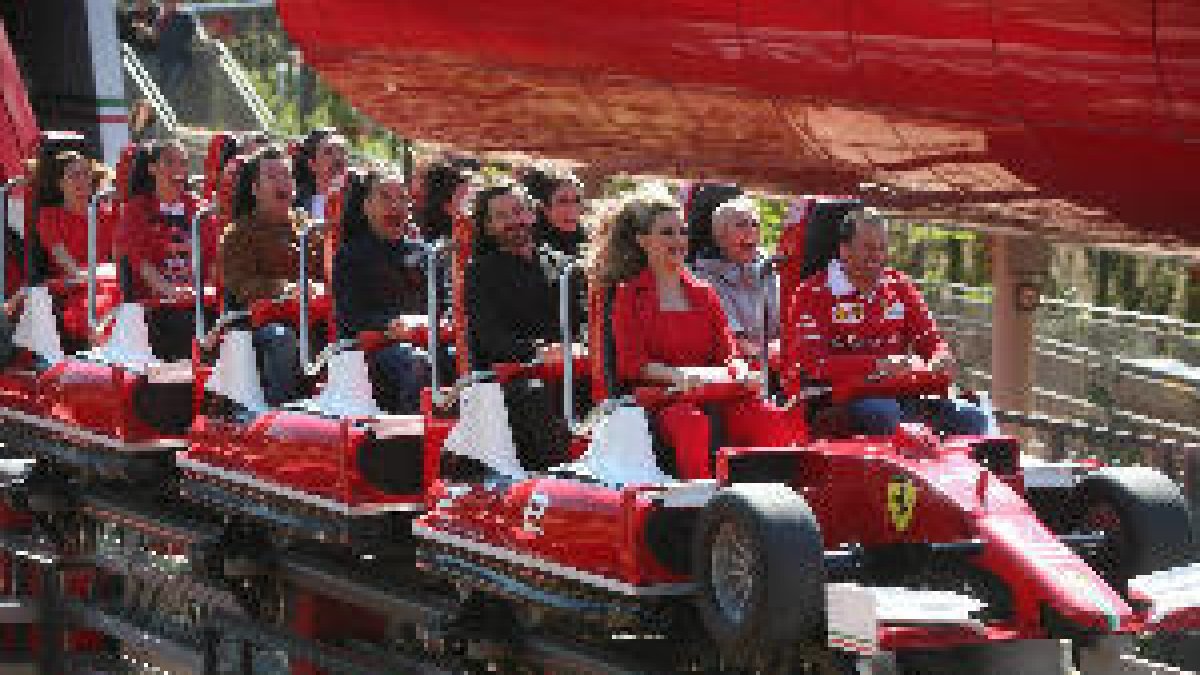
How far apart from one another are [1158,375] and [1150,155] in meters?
3.63

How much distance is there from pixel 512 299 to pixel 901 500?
2.50 metres

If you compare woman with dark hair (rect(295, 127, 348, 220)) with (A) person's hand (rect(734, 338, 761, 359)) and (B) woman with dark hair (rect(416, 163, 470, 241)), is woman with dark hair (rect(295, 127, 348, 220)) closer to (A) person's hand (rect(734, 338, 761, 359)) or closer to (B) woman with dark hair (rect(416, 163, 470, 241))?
(B) woman with dark hair (rect(416, 163, 470, 241))

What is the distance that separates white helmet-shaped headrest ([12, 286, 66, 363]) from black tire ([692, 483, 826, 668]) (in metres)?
6.42

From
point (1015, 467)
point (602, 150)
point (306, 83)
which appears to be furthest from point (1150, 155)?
point (306, 83)

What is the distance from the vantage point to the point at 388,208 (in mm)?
11969

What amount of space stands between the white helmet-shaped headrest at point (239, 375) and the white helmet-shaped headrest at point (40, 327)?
1.90 meters

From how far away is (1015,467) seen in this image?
9312 millimetres

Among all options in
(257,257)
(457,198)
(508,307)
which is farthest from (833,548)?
(257,257)

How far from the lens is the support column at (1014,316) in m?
14.9

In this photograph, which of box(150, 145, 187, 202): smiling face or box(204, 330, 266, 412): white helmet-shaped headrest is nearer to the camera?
box(204, 330, 266, 412): white helmet-shaped headrest

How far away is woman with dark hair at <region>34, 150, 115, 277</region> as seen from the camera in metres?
14.7

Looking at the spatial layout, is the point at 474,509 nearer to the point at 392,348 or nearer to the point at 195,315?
the point at 392,348

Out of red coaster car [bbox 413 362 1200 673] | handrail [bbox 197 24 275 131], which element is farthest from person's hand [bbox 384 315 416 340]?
handrail [bbox 197 24 275 131]

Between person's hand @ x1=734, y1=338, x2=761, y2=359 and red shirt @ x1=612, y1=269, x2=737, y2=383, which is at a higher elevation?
red shirt @ x1=612, y1=269, x2=737, y2=383
